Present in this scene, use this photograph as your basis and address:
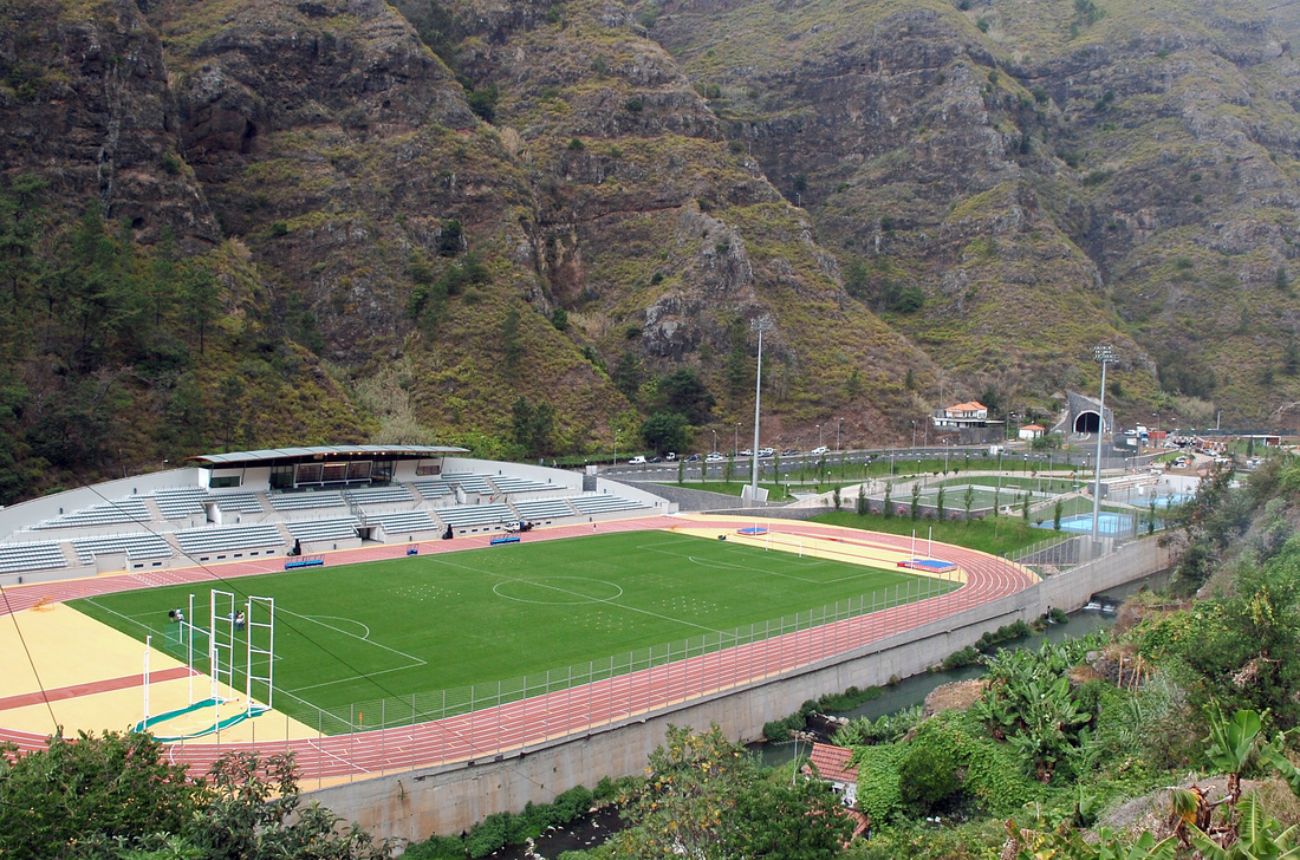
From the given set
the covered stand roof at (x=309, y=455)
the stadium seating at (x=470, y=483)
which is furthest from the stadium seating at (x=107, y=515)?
the stadium seating at (x=470, y=483)

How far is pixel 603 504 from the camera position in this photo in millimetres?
73375

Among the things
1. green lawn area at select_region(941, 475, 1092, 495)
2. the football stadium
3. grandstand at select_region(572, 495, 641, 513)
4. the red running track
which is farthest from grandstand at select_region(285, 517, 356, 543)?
green lawn area at select_region(941, 475, 1092, 495)

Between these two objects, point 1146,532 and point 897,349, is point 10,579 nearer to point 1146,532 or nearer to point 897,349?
point 1146,532

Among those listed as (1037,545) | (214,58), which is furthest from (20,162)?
(1037,545)

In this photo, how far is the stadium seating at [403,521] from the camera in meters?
61.1

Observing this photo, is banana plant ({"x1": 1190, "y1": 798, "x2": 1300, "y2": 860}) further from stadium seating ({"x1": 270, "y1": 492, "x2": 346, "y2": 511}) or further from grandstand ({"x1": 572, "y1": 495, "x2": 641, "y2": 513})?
grandstand ({"x1": 572, "y1": 495, "x2": 641, "y2": 513})

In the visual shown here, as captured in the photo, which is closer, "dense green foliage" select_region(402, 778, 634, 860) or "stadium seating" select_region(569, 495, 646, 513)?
"dense green foliage" select_region(402, 778, 634, 860)

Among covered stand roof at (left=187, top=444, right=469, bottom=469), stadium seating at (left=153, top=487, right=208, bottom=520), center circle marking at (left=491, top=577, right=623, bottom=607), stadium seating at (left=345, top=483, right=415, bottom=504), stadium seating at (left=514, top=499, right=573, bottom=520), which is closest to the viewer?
center circle marking at (left=491, top=577, right=623, bottom=607)

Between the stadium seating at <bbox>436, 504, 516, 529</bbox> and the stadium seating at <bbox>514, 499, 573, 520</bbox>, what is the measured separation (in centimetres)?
116

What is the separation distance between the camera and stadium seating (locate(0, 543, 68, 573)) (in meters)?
47.2

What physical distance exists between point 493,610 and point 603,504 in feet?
97.2

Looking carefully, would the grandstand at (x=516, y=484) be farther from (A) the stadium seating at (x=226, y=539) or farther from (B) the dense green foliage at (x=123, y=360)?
(A) the stadium seating at (x=226, y=539)

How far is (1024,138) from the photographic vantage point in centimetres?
15350

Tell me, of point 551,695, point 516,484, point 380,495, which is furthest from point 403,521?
point 551,695
